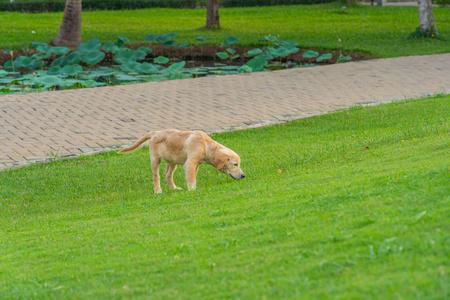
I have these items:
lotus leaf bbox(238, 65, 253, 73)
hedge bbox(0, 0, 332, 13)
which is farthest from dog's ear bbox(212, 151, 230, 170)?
hedge bbox(0, 0, 332, 13)

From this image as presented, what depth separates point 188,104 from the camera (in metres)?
12.2

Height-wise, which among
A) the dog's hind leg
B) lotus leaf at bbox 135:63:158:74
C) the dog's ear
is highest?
the dog's ear

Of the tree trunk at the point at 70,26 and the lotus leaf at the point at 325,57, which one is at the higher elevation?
the tree trunk at the point at 70,26

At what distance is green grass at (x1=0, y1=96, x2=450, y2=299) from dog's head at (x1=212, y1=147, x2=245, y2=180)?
15 cm

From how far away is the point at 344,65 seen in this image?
17.1 meters

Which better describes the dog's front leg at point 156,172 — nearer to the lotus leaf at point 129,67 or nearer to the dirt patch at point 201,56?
the lotus leaf at point 129,67

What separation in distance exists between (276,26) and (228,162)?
22366 millimetres

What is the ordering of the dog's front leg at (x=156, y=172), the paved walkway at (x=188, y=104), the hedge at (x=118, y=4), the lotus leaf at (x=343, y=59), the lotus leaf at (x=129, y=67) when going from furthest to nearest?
the hedge at (x=118, y=4)
the lotus leaf at (x=343, y=59)
the lotus leaf at (x=129, y=67)
the paved walkway at (x=188, y=104)
the dog's front leg at (x=156, y=172)

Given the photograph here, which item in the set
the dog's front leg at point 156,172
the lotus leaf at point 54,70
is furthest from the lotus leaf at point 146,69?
the dog's front leg at point 156,172

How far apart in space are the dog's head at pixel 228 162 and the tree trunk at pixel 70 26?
16774 mm

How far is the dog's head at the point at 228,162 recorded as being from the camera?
22.0 feet

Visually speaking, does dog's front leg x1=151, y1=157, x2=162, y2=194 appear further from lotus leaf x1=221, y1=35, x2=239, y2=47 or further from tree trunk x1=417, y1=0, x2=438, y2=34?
tree trunk x1=417, y1=0, x2=438, y2=34

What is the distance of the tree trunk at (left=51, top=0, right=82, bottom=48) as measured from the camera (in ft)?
72.9

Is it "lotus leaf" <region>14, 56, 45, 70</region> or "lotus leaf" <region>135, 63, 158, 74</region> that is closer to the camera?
"lotus leaf" <region>135, 63, 158, 74</region>
